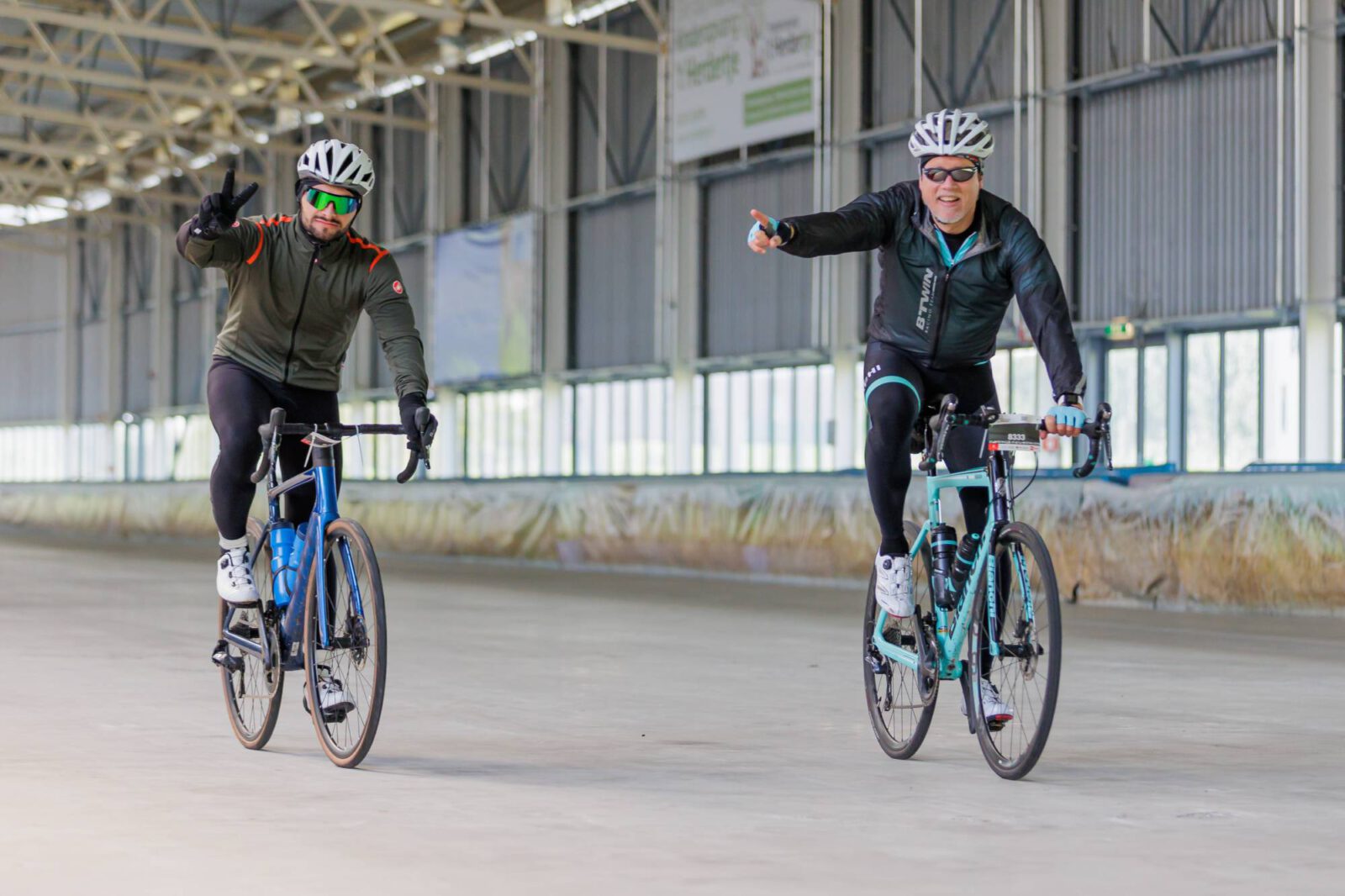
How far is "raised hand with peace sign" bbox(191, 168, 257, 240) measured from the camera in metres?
6.16

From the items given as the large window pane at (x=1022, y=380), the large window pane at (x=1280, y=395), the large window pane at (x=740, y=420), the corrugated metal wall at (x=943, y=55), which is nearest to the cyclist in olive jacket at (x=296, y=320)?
the large window pane at (x=1280, y=395)

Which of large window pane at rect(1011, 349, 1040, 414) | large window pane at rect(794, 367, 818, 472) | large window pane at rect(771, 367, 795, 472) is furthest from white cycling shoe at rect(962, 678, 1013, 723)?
large window pane at rect(771, 367, 795, 472)

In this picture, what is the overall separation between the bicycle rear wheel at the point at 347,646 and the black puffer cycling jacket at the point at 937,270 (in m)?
1.77

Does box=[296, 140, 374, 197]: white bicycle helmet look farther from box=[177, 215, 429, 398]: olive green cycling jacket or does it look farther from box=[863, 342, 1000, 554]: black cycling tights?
box=[863, 342, 1000, 554]: black cycling tights

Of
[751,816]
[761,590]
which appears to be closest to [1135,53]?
[761,590]

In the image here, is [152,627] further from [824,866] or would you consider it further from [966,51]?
[966,51]

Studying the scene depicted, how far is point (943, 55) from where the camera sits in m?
30.2

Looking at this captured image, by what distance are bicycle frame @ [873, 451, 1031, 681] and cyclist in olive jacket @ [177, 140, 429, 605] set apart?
1.89 meters

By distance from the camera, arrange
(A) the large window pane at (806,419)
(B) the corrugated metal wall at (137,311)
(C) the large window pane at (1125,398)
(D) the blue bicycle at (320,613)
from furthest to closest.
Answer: (B) the corrugated metal wall at (137,311), (A) the large window pane at (806,419), (C) the large window pane at (1125,398), (D) the blue bicycle at (320,613)

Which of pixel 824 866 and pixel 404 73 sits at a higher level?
pixel 404 73

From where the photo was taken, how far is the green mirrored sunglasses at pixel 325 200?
661 cm

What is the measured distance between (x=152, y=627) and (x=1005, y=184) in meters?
19.6

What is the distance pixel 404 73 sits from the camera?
3878 centimetres

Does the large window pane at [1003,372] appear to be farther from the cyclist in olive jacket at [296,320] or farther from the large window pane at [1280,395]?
the cyclist in olive jacket at [296,320]
